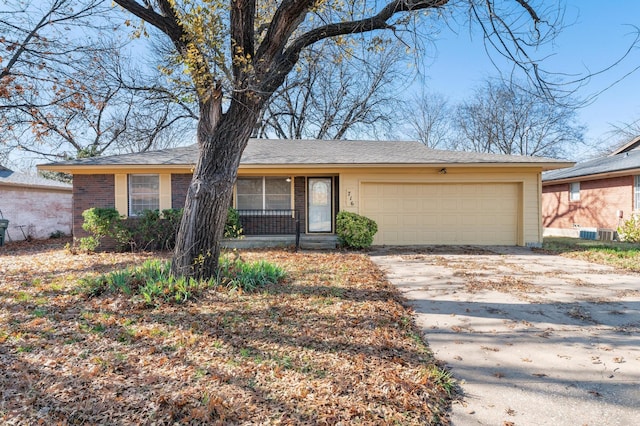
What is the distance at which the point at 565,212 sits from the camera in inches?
655

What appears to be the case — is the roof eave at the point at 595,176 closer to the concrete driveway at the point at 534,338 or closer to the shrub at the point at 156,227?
the concrete driveway at the point at 534,338

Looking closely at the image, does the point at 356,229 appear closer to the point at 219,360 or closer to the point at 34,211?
the point at 219,360

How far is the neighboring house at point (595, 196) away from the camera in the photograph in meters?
12.8

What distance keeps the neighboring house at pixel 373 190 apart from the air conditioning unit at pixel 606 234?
5.33m

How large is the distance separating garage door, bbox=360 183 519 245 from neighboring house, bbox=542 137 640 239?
18.9 ft

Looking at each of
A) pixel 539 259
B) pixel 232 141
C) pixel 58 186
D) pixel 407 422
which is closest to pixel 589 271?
pixel 539 259

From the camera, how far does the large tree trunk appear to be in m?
5.02

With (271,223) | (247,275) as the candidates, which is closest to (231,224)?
(271,223)

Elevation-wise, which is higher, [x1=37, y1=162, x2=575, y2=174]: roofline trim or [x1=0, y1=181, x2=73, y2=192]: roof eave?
[x1=37, y1=162, x2=575, y2=174]: roofline trim

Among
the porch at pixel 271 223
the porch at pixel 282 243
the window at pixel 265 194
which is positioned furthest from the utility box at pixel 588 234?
the window at pixel 265 194

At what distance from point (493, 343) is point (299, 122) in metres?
22.2

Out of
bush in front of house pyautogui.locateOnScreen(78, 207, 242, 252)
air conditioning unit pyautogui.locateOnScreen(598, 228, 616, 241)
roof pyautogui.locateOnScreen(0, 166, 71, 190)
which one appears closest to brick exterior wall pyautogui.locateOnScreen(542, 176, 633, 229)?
air conditioning unit pyautogui.locateOnScreen(598, 228, 616, 241)

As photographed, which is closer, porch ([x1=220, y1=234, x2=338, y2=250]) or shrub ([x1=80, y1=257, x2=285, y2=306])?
shrub ([x1=80, y1=257, x2=285, y2=306])

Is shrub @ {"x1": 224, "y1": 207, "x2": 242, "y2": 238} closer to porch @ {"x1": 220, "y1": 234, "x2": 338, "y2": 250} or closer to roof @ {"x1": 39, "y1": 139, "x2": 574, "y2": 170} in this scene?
porch @ {"x1": 220, "y1": 234, "x2": 338, "y2": 250}
